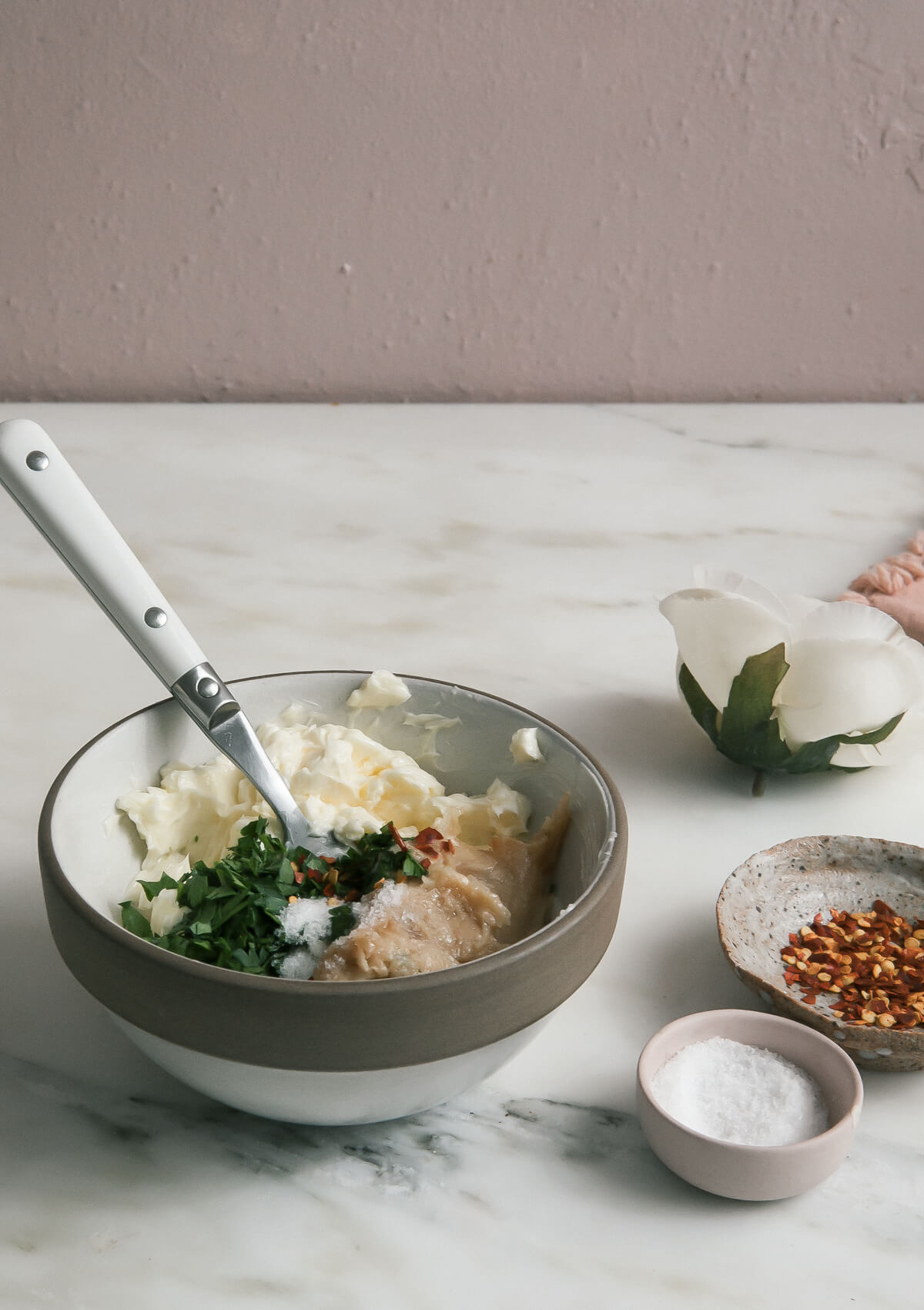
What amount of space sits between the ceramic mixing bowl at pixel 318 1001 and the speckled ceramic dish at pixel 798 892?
0.11 meters

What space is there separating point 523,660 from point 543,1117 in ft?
1.66

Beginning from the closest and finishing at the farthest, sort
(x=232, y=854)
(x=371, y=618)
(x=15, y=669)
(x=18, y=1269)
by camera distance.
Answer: (x=18, y=1269) → (x=232, y=854) → (x=15, y=669) → (x=371, y=618)

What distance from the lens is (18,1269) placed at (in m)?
0.52

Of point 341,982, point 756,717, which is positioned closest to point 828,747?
point 756,717

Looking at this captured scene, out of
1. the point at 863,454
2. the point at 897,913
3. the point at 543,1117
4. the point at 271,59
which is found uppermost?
the point at 271,59

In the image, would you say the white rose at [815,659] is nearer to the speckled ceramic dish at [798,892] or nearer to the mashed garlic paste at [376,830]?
the speckled ceramic dish at [798,892]

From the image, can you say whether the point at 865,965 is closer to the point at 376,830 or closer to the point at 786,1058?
the point at 786,1058

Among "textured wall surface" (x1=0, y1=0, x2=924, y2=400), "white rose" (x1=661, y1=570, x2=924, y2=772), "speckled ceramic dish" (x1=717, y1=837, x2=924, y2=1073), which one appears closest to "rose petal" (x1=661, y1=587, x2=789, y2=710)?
"white rose" (x1=661, y1=570, x2=924, y2=772)

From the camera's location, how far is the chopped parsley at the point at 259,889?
0.57 meters

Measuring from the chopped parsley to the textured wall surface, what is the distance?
49.4 inches

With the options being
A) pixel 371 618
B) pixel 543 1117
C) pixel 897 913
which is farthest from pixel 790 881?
pixel 371 618

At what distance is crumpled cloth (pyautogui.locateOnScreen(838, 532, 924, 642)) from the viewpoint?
1071mm

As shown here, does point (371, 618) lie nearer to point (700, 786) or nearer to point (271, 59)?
point (700, 786)

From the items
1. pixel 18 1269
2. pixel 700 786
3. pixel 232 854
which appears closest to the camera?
pixel 18 1269
